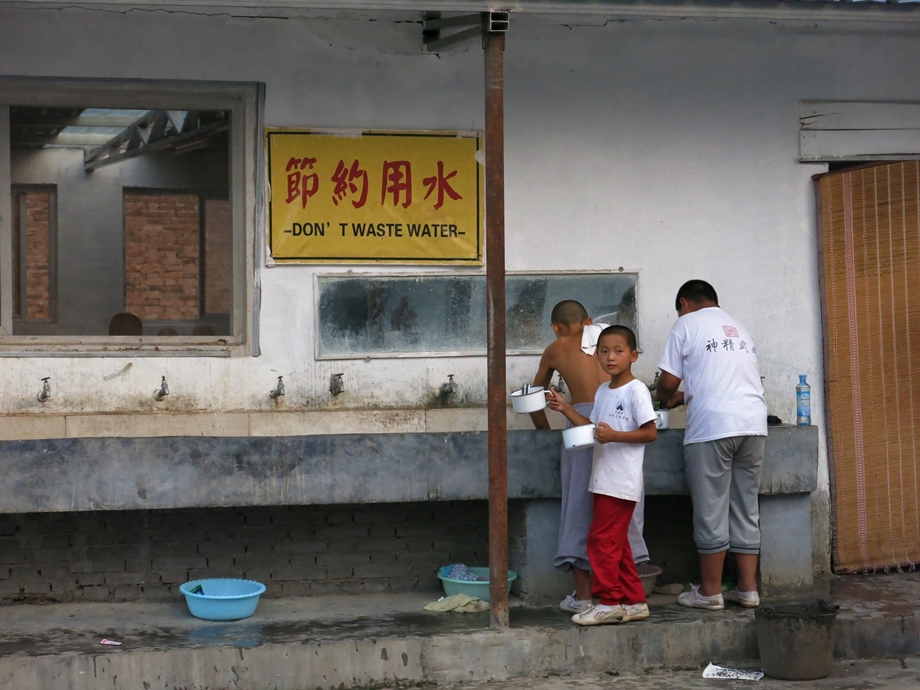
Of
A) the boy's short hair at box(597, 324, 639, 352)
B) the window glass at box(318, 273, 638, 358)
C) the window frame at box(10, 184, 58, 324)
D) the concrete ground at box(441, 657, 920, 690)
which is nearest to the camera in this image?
the concrete ground at box(441, 657, 920, 690)

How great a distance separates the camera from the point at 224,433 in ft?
22.0

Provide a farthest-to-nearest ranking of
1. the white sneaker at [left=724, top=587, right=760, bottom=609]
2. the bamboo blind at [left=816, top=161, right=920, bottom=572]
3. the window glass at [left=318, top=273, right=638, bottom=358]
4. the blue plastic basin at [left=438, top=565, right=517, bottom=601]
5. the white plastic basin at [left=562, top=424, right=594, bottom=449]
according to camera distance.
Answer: the bamboo blind at [left=816, top=161, right=920, bottom=572] → the window glass at [left=318, top=273, right=638, bottom=358] → the blue plastic basin at [left=438, top=565, right=517, bottom=601] → the white sneaker at [left=724, top=587, right=760, bottom=609] → the white plastic basin at [left=562, top=424, right=594, bottom=449]

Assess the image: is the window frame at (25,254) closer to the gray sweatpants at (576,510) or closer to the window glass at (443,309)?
the window glass at (443,309)

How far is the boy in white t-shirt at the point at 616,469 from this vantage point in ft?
19.5

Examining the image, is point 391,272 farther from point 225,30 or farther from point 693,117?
point 693,117

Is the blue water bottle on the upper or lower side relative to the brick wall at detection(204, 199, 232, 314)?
lower

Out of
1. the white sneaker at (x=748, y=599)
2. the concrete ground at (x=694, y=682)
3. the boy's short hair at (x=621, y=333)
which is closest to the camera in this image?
the concrete ground at (x=694, y=682)

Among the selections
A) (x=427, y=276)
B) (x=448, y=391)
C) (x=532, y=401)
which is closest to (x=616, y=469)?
(x=532, y=401)

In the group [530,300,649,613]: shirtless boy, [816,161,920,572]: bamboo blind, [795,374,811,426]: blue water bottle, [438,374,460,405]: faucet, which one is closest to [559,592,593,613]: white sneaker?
[530,300,649,613]: shirtless boy

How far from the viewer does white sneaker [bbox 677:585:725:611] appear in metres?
6.44

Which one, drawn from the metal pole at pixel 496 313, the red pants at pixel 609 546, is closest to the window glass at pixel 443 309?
the metal pole at pixel 496 313

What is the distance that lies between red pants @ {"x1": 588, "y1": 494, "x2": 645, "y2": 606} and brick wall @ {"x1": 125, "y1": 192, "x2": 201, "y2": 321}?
2724 millimetres

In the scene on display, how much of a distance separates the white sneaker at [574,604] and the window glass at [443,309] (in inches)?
60.2

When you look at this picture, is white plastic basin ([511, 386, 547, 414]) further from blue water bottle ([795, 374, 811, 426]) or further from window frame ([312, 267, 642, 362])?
blue water bottle ([795, 374, 811, 426])
